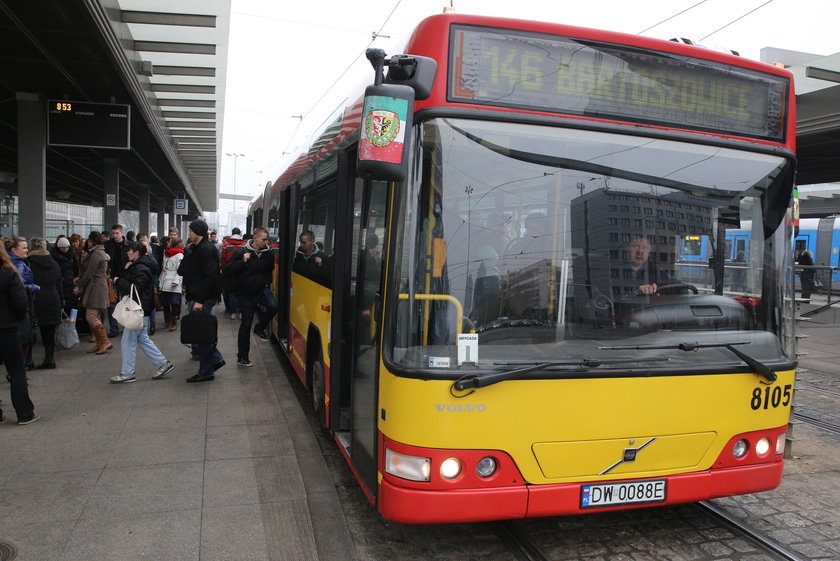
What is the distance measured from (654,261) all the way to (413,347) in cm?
144

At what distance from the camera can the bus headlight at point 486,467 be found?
3.44 meters

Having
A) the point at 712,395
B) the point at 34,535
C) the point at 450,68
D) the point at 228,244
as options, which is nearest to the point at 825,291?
the point at 228,244

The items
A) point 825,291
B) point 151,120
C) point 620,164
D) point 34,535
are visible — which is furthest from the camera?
point 825,291

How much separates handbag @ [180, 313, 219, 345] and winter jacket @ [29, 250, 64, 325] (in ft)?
6.30

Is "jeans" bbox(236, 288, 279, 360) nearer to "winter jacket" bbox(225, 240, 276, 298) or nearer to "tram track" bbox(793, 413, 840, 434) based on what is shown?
"winter jacket" bbox(225, 240, 276, 298)

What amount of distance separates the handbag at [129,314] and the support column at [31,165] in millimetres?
5972

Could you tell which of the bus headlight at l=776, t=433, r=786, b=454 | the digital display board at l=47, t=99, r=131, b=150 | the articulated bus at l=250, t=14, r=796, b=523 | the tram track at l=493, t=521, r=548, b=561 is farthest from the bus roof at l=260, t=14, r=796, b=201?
the digital display board at l=47, t=99, r=131, b=150

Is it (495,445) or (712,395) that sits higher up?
(712,395)

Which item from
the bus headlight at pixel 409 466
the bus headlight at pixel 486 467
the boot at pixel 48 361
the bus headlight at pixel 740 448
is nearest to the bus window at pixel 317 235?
the bus headlight at pixel 409 466

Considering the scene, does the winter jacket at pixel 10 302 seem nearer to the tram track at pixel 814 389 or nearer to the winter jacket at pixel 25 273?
the winter jacket at pixel 25 273

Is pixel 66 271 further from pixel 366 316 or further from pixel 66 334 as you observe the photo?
pixel 366 316

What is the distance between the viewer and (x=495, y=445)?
11.2ft

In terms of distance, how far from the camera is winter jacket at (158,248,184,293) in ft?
35.8

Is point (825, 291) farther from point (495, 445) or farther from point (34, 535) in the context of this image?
point (34, 535)
